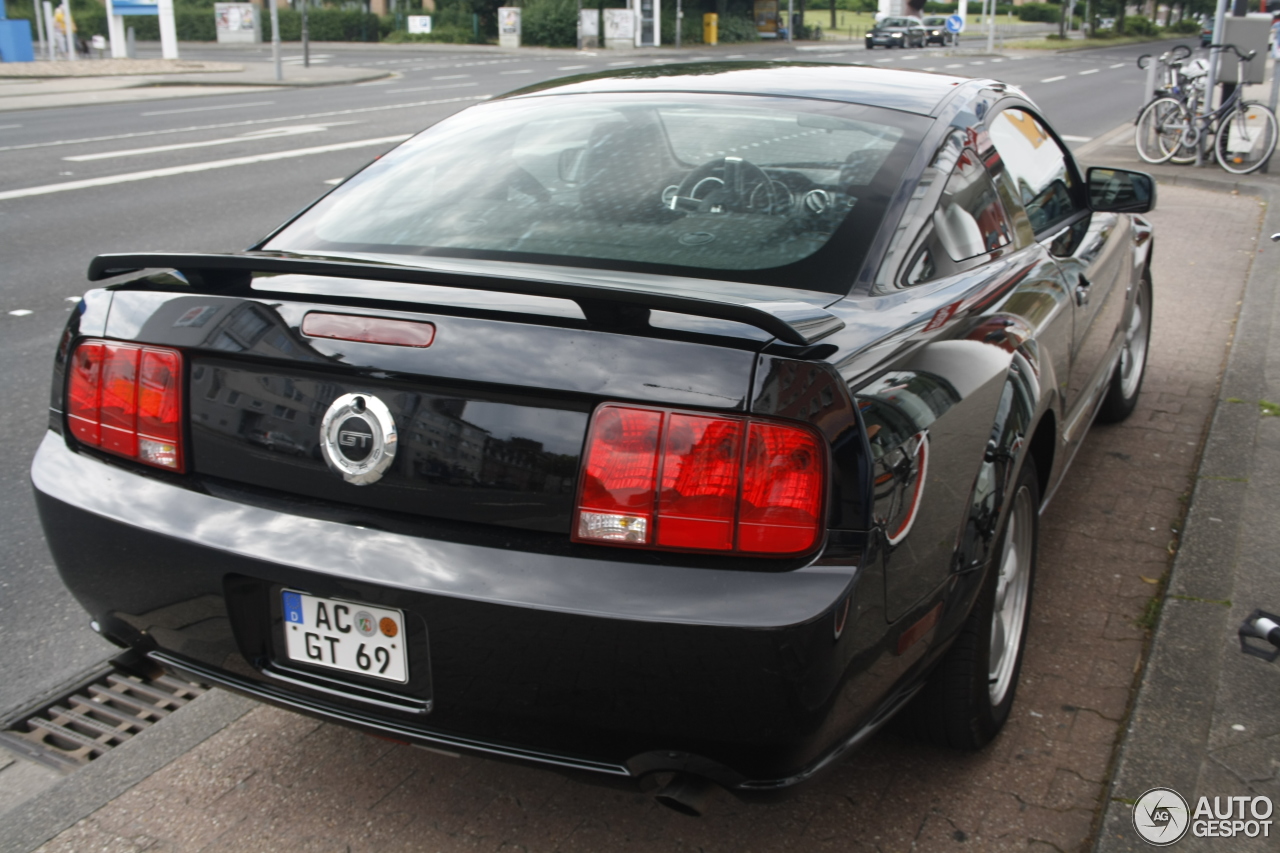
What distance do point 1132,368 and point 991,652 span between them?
2924mm

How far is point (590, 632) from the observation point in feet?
6.23

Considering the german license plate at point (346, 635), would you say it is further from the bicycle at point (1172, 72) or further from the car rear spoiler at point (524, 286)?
the bicycle at point (1172, 72)

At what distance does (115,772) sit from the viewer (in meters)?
2.61

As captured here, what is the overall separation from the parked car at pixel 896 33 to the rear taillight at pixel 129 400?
56.5 metres

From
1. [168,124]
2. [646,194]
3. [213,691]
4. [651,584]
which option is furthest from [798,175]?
[168,124]

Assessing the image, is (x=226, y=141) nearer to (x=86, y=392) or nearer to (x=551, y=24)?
(x=86, y=392)

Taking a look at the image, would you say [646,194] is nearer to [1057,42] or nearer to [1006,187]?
[1006,187]

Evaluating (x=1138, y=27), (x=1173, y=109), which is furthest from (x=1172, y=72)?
(x=1138, y=27)

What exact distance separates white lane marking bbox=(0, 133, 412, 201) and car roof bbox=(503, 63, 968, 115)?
271 inches

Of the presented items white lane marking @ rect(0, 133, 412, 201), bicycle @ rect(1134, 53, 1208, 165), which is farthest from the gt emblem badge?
bicycle @ rect(1134, 53, 1208, 165)

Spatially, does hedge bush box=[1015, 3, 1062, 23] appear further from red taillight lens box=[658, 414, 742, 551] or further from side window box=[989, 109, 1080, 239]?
red taillight lens box=[658, 414, 742, 551]

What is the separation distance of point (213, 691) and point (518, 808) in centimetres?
93

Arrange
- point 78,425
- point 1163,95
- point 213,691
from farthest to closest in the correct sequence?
point 1163,95, point 213,691, point 78,425

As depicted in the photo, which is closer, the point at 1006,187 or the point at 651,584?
the point at 651,584
